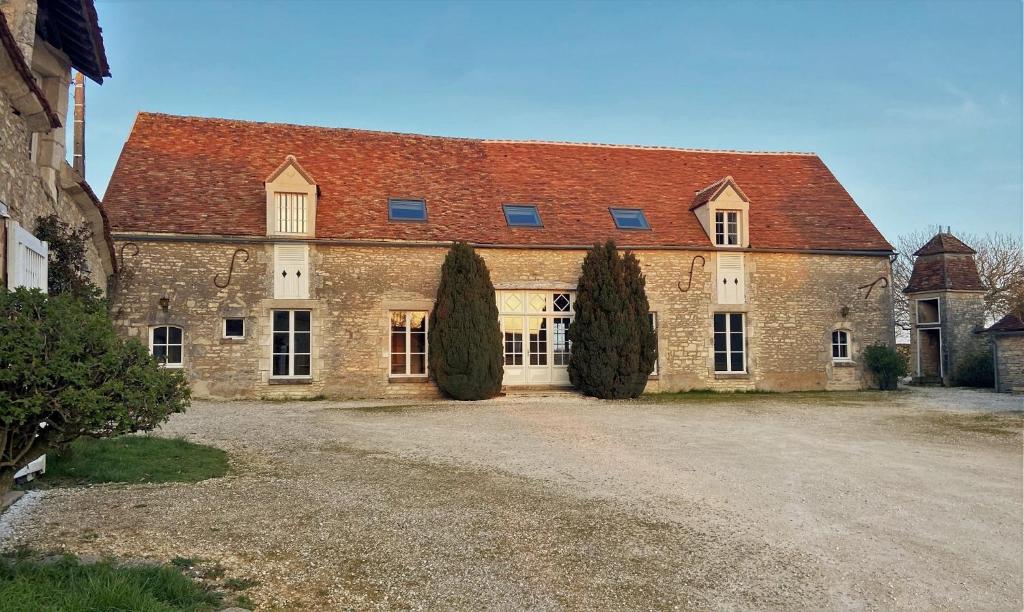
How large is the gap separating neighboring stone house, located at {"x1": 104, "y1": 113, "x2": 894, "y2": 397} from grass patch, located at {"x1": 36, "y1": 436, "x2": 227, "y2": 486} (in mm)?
6846

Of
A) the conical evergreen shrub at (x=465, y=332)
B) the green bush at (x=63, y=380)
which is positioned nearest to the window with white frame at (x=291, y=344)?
the conical evergreen shrub at (x=465, y=332)

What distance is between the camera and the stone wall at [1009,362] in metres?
17.1

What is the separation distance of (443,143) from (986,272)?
82.6ft

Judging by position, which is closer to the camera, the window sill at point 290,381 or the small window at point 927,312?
the window sill at point 290,381

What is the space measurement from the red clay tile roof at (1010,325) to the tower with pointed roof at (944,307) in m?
2.60

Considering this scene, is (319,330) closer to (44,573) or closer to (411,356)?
(411,356)

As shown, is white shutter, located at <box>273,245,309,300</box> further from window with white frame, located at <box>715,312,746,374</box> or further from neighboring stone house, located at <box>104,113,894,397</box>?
window with white frame, located at <box>715,312,746,374</box>

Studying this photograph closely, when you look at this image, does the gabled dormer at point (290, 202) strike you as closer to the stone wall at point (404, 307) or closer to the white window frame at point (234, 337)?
the stone wall at point (404, 307)

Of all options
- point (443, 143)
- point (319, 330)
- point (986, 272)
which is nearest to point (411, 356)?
point (319, 330)

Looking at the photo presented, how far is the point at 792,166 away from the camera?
67.8ft

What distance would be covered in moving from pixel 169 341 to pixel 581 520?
40.0ft

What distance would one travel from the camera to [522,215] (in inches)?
671

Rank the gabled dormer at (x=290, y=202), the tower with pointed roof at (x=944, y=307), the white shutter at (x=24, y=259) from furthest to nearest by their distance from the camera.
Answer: the tower with pointed roof at (x=944, y=307) → the gabled dormer at (x=290, y=202) → the white shutter at (x=24, y=259)

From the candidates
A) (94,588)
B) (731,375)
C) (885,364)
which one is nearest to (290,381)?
(731,375)
